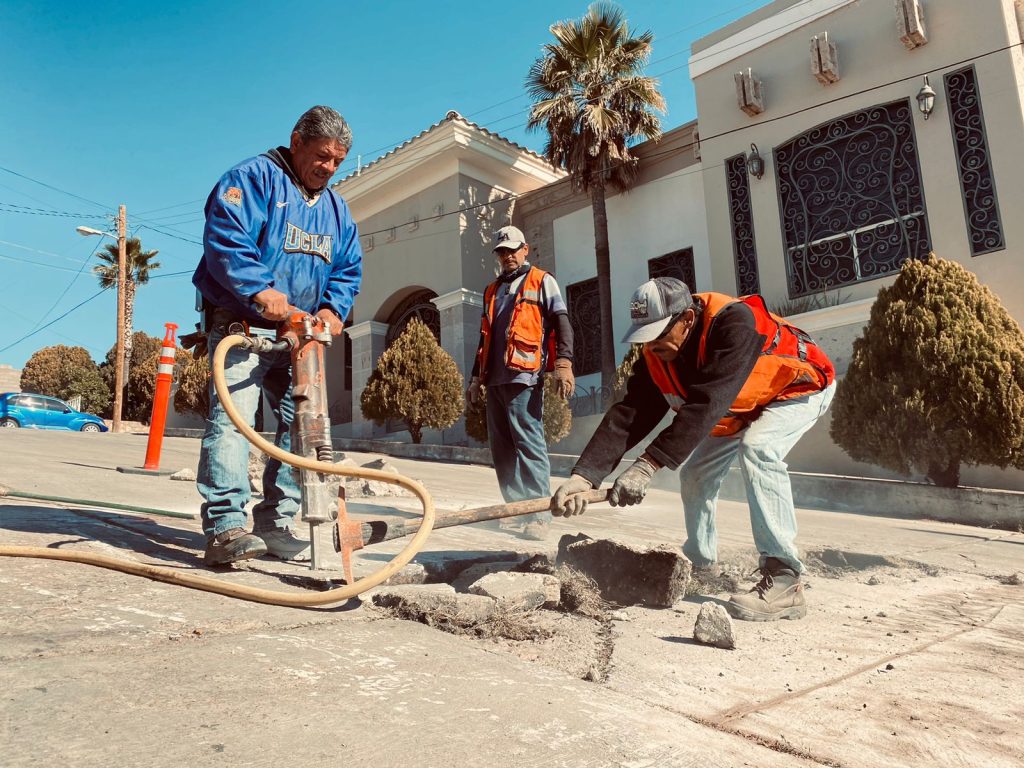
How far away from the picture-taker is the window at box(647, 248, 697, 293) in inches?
475

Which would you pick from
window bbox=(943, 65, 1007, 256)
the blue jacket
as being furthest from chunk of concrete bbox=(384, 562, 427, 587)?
window bbox=(943, 65, 1007, 256)

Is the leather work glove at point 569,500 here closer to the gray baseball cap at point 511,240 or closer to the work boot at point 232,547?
the work boot at point 232,547

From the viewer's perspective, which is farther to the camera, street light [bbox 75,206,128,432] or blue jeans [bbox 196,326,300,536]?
street light [bbox 75,206,128,432]

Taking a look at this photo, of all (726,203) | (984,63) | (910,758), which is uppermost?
(984,63)

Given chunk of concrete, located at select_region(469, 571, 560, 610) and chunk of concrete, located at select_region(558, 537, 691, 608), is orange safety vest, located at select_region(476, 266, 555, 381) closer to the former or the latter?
chunk of concrete, located at select_region(558, 537, 691, 608)

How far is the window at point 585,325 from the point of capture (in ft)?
43.6

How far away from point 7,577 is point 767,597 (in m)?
2.24

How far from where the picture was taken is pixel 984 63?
8.69 m

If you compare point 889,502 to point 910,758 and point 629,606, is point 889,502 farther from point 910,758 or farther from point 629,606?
point 910,758

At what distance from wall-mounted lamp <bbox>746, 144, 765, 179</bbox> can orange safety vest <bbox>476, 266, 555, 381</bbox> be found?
7.73m

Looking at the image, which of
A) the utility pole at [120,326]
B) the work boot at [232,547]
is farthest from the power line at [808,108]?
the utility pole at [120,326]

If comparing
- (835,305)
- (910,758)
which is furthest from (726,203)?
(910,758)

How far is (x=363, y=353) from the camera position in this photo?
51.7 ft

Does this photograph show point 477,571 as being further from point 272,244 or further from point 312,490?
point 272,244
